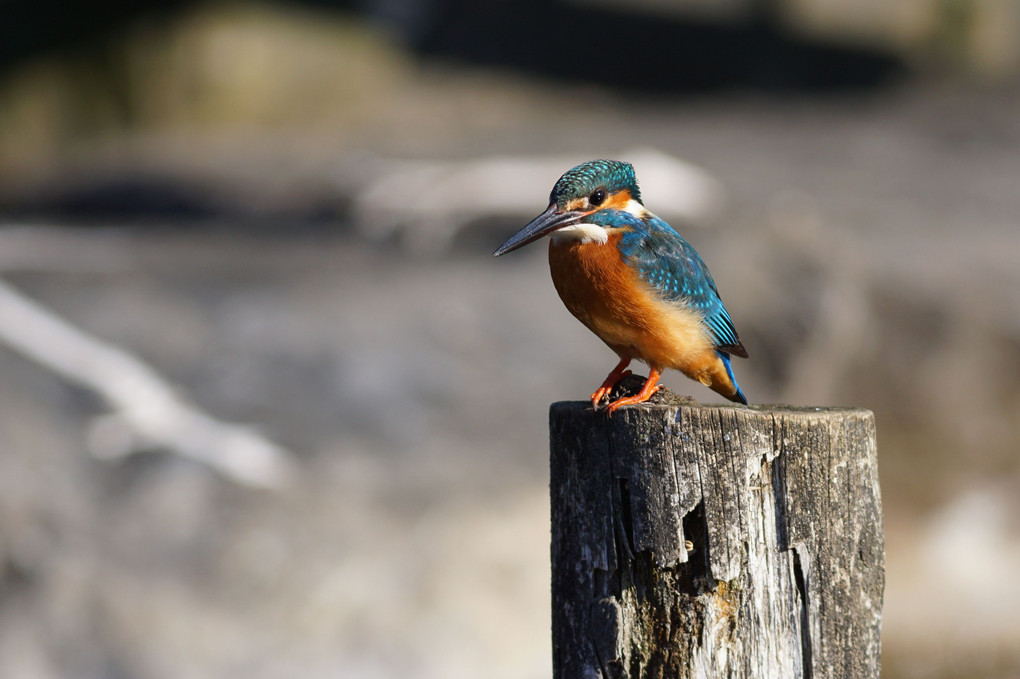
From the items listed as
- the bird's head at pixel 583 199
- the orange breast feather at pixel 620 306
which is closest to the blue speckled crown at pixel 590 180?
the bird's head at pixel 583 199

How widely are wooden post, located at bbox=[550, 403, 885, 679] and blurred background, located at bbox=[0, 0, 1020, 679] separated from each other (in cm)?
266

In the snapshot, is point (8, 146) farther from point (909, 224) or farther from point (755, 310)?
point (909, 224)

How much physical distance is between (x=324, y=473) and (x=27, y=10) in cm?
678

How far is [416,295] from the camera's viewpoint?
5566 millimetres

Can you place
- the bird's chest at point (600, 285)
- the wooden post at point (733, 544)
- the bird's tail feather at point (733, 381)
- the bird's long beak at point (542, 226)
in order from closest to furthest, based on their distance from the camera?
the wooden post at point (733, 544)
the bird's long beak at point (542, 226)
the bird's chest at point (600, 285)
the bird's tail feather at point (733, 381)

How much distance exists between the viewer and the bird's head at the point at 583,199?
208cm

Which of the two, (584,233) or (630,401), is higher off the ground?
(584,233)

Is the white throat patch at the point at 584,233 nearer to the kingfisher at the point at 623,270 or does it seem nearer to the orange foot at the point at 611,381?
the kingfisher at the point at 623,270

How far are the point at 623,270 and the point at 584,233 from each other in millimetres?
108

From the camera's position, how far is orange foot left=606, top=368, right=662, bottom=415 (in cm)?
191

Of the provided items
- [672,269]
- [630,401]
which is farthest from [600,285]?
[630,401]

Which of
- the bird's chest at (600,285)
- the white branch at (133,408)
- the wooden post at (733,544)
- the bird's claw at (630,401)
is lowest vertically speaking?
the wooden post at (733,544)

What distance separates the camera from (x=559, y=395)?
17.2ft

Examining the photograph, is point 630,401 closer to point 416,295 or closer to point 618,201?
point 618,201
